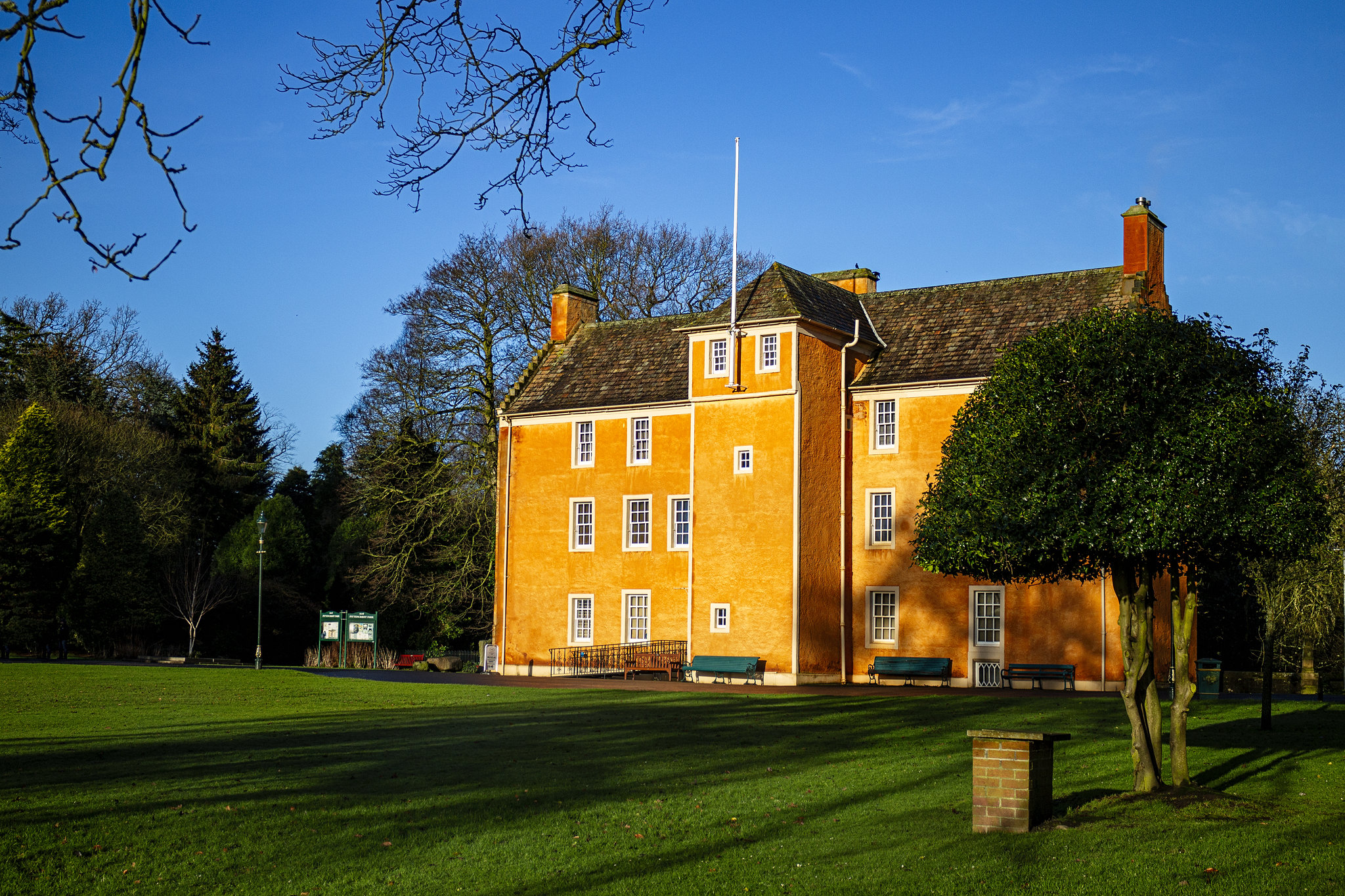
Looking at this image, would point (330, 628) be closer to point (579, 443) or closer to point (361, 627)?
point (361, 627)

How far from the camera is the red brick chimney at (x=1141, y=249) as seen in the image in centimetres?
3316

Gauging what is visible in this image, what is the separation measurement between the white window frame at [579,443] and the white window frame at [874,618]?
9967 millimetres

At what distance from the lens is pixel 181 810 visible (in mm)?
11469

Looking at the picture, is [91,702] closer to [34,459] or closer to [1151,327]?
[1151,327]

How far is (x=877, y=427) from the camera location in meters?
34.6

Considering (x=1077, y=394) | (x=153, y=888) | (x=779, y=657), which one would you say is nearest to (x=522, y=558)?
(x=779, y=657)

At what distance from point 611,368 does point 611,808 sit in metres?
27.7

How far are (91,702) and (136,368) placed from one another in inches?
1430

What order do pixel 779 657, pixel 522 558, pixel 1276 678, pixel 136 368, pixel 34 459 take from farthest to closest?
1. pixel 136 368
2. pixel 34 459
3. pixel 522 558
4. pixel 1276 678
5. pixel 779 657

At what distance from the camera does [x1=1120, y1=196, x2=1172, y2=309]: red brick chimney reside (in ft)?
109

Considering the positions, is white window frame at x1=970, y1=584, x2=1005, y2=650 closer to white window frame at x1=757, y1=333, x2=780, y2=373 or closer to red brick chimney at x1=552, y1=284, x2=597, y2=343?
white window frame at x1=757, y1=333, x2=780, y2=373

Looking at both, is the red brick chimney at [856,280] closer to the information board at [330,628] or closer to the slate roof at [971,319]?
the slate roof at [971,319]

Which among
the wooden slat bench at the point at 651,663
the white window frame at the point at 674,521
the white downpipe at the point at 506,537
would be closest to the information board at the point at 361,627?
the white downpipe at the point at 506,537

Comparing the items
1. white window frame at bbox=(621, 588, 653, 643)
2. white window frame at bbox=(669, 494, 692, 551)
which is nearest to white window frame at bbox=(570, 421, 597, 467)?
white window frame at bbox=(669, 494, 692, 551)
